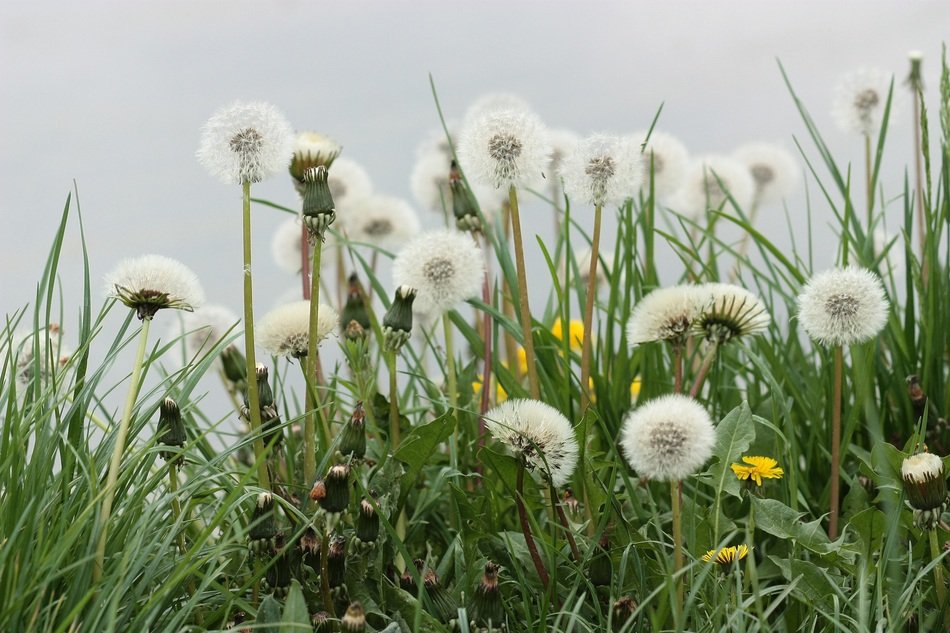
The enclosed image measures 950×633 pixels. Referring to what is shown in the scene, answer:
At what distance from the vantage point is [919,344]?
2887 mm

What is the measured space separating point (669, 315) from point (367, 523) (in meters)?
0.66

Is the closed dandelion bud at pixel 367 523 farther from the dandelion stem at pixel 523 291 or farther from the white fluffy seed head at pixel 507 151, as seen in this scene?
the white fluffy seed head at pixel 507 151

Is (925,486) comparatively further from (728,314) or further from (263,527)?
(263,527)

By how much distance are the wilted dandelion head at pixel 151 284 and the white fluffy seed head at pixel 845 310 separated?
1.19 metres

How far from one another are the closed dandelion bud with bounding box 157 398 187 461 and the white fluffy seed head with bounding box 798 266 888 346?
122cm

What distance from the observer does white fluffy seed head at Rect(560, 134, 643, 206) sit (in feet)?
6.49

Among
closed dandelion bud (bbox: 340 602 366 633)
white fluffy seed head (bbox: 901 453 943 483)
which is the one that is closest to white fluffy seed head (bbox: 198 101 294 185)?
closed dandelion bud (bbox: 340 602 366 633)

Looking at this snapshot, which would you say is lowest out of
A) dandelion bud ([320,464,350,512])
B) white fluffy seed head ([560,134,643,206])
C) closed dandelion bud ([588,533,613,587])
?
closed dandelion bud ([588,533,613,587])

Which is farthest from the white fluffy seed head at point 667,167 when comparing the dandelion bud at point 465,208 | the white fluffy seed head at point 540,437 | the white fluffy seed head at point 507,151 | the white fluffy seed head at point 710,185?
the white fluffy seed head at point 540,437

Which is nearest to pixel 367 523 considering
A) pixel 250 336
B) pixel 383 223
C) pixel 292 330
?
pixel 250 336

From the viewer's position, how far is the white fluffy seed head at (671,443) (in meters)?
1.56

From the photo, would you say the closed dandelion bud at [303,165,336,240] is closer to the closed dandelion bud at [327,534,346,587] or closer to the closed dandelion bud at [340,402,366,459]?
the closed dandelion bud at [340,402,366,459]

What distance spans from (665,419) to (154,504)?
83 cm

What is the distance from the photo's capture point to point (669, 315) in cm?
186
